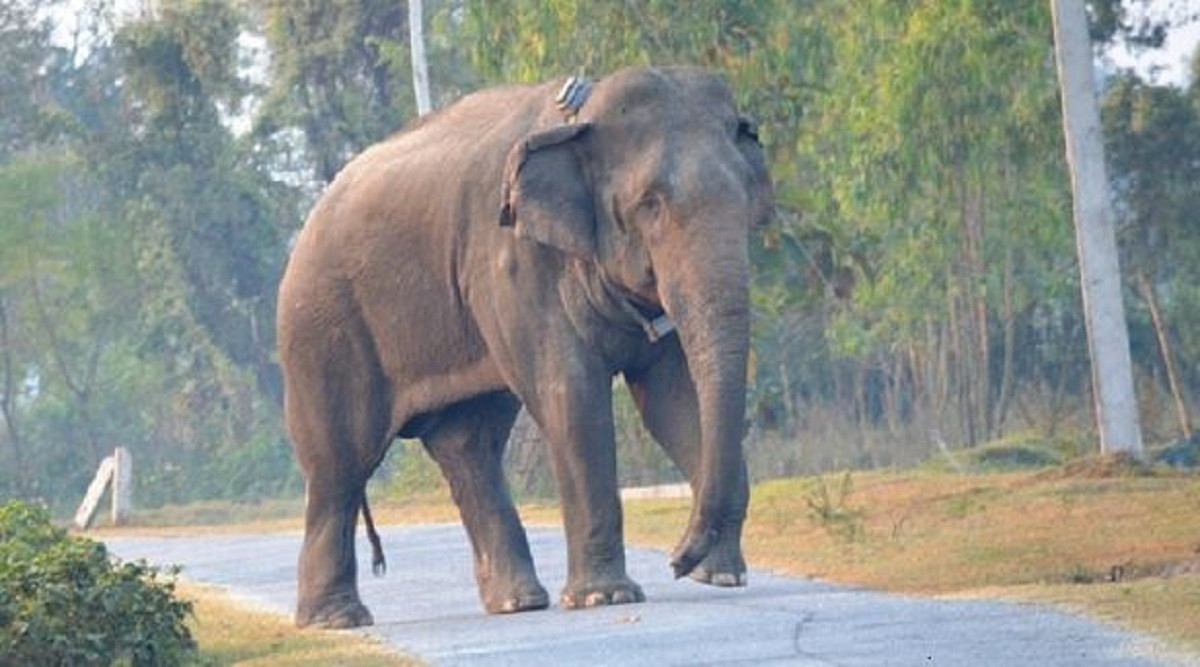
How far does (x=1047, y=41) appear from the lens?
33.2 m

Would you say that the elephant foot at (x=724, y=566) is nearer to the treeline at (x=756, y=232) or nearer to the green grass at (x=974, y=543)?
the green grass at (x=974, y=543)

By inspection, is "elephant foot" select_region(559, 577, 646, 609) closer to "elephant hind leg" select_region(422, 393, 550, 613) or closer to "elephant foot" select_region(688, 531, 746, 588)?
"elephant foot" select_region(688, 531, 746, 588)

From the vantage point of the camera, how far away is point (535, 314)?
16641 millimetres

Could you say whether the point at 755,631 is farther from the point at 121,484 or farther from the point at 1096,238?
the point at 121,484

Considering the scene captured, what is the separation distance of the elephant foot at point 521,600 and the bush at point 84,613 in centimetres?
205

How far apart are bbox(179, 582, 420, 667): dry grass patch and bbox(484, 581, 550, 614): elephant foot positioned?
84 cm

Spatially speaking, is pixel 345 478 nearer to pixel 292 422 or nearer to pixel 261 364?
pixel 292 422

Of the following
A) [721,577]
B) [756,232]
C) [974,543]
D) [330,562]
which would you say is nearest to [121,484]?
[756,232]

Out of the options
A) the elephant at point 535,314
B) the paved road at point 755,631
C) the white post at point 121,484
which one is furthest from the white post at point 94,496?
the elephant at point 535,314

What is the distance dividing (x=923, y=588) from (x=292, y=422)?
3.87 meters

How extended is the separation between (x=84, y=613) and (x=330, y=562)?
2927 mm

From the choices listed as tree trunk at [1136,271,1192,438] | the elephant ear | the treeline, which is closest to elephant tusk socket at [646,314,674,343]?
the elephant ear

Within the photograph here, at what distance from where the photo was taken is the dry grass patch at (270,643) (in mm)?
14680

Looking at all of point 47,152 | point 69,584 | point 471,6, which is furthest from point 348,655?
point 47,152
